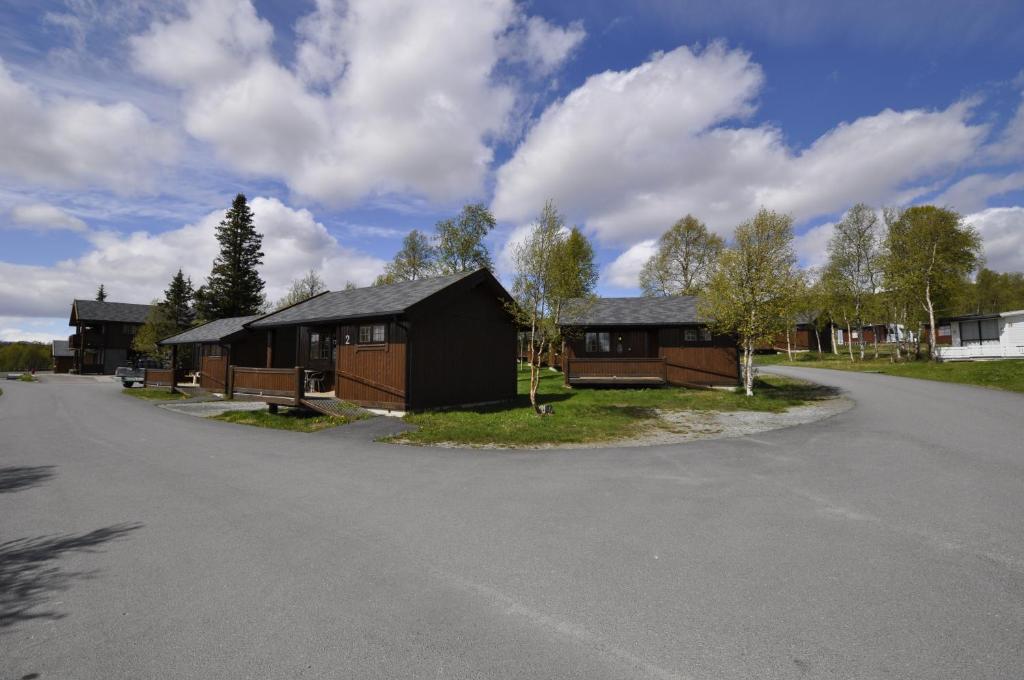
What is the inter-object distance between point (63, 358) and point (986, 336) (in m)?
102

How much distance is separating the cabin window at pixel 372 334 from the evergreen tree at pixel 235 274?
44167 millimetres

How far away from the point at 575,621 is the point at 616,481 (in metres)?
4.55

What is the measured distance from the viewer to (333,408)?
1691cm

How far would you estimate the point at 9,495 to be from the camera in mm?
7426

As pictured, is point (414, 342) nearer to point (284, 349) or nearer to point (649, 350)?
point (284, 349)

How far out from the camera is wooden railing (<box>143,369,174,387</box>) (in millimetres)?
30816

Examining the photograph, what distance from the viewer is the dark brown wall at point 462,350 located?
685 inches

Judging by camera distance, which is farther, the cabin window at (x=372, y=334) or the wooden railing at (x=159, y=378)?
the wooden railing at (x=159, y=378)

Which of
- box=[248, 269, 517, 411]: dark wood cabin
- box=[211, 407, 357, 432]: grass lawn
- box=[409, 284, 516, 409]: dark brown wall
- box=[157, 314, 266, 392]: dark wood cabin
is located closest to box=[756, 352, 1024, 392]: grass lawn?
box=[409, 284, 516, 409]: dark brown wall

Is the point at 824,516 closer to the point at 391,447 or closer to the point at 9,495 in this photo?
the point at 391,447

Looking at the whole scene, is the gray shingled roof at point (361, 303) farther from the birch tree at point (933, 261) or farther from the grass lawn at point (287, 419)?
the birch tree at point (933, 261)

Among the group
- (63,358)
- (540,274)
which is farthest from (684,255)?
(63,358)

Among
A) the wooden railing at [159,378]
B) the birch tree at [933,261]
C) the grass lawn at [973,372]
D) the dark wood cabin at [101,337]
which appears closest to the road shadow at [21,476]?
the wooden railing at [159,378]

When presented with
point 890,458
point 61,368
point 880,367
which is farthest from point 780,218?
point 61,368
